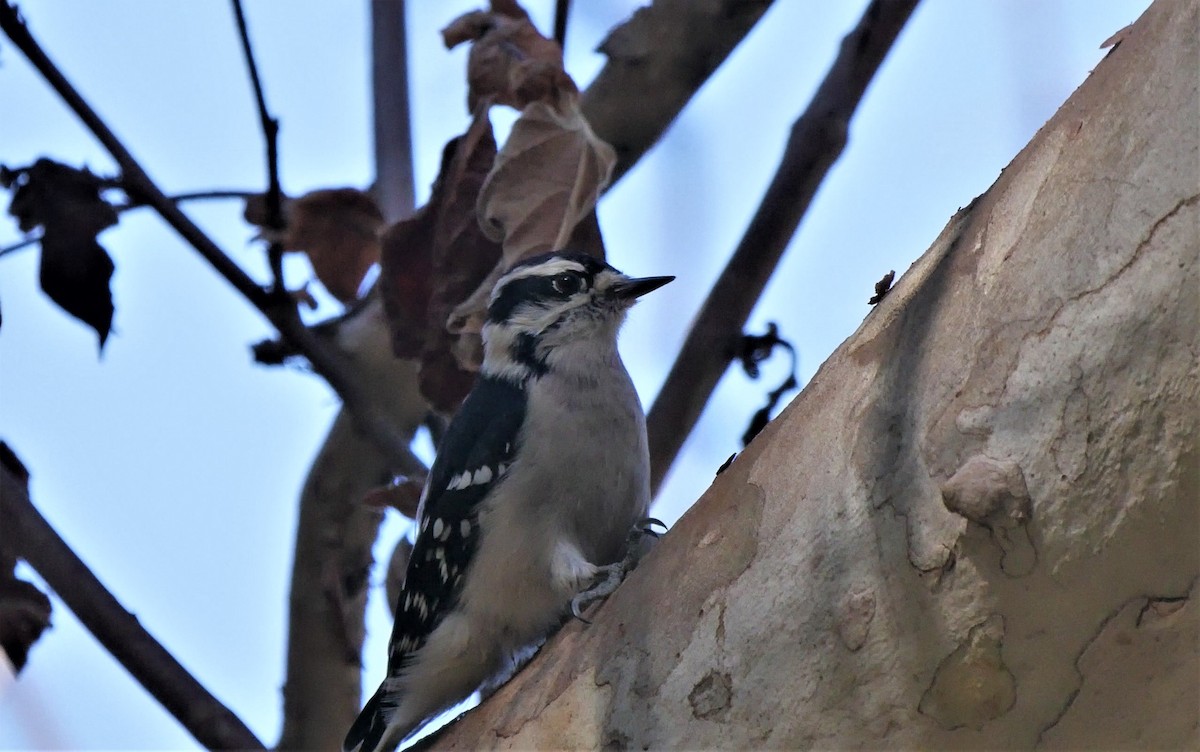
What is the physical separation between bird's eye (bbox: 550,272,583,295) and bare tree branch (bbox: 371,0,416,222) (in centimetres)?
73

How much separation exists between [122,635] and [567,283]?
5.80 feet

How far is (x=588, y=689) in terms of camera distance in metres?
2.51

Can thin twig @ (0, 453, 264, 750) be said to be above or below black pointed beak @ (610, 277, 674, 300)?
below

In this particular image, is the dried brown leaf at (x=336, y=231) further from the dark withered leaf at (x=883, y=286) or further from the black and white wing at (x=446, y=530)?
the dark withered leaf at (x=883, y=286)

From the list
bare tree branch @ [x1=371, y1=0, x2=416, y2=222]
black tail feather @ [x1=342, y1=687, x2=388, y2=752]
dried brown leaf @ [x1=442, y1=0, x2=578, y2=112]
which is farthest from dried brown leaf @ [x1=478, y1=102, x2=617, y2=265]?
black tail feather @ [x1=342, y1=687, x2=388, y2=752]

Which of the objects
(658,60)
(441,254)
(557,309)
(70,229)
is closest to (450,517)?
(441,254)

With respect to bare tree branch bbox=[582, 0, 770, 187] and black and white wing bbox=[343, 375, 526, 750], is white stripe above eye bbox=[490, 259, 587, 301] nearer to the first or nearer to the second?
bare tree branch bbox=[582, 0, 770, 187]

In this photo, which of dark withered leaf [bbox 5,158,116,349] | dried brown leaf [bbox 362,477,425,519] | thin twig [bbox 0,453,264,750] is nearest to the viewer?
thin twig [bbox 0,453,264,750]

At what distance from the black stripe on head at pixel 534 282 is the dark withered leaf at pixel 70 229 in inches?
46.7

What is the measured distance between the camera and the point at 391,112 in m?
5.09

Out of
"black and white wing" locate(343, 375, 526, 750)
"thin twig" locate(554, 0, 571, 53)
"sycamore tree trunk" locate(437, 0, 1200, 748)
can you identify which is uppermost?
"thin twig" locate(554, 0, 571, 53)

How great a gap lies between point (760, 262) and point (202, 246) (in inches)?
66.3

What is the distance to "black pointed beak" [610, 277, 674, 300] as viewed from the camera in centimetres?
431

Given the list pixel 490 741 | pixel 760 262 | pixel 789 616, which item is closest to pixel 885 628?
pixel 789 616
